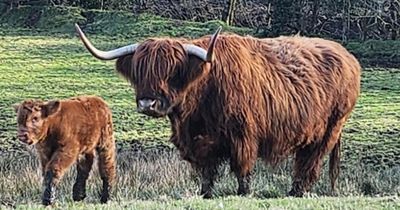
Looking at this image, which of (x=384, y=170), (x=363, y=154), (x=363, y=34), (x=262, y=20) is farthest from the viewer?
(x=262, y=20)

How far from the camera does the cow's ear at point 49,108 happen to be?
28.6ft

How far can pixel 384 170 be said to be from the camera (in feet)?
36.7

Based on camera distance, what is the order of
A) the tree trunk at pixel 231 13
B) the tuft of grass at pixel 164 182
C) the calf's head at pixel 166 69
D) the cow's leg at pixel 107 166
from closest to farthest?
1. the calf's head at pixel 166 69
2. the cow's leg at pixel 107 166
3. the tuft of grass at pixel 164 182
4. the tree trunk at pixel 231 13

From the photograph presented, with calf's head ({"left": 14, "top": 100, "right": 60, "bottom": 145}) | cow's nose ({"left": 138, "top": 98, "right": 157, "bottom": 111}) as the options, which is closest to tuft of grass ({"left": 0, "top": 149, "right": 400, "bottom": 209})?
calf's head ({"left": 14, "top": 100, "right": 60, "bottom": 145})

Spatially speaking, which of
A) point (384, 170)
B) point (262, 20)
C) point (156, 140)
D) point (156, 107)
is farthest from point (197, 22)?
point (156, 107)

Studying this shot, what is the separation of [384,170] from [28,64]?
1137 centimetres

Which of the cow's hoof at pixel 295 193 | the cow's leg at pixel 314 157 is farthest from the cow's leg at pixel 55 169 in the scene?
the cow's leg at pixel 314 157

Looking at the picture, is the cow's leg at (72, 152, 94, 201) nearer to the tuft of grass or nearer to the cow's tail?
the tuft of grass

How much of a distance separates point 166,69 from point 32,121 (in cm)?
136

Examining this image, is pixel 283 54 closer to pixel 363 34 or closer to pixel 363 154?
pixel 363 154

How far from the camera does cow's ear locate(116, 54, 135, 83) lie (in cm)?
936

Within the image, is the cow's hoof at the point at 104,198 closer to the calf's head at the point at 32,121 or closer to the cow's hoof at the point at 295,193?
the calf's head at the point at 32,121

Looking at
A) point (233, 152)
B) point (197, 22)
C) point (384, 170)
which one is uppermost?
point (233, 152)

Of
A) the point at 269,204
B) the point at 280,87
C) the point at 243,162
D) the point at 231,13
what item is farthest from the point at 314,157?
the point at 231,13
